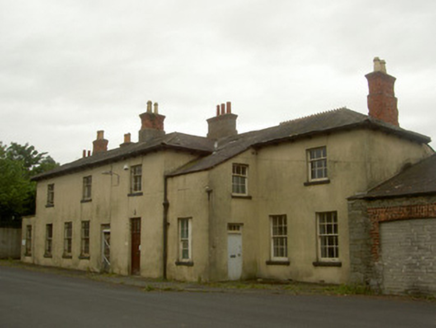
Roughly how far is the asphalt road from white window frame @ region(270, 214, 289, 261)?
14.6 feet

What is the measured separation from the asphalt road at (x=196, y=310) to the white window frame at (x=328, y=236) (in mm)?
3652

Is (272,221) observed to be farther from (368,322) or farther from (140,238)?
(368,322)

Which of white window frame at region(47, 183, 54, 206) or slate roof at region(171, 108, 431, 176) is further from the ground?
slate roof at region(171, 108, 431, 176)

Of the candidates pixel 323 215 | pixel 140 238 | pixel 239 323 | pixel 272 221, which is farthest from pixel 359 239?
pixel 140 238

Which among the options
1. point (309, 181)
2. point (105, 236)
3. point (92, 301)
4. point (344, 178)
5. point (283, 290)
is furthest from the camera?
point (105, 236)

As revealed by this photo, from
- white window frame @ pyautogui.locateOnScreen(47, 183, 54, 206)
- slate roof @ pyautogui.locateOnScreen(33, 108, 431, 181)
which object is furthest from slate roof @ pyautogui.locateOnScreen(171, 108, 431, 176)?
white window frame @ pyautogui.locateOnScreen(47, 183, 54, 206)

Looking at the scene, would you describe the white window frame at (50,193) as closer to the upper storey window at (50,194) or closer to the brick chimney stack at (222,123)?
the upper storey window at (50,194)

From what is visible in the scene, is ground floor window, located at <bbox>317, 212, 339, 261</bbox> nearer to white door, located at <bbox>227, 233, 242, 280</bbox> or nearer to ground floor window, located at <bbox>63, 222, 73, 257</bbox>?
white door, located at <bbox>227, 233, 242, 280</bbox>

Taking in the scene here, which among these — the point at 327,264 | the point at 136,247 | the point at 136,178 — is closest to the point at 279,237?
the point at 327,264

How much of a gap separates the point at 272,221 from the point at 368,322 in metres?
11.0

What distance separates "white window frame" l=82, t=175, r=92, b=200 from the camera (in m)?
28.2

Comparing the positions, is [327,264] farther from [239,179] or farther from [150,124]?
[150,124]

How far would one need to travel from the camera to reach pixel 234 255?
816 inches

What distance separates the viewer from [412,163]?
20.5 m
